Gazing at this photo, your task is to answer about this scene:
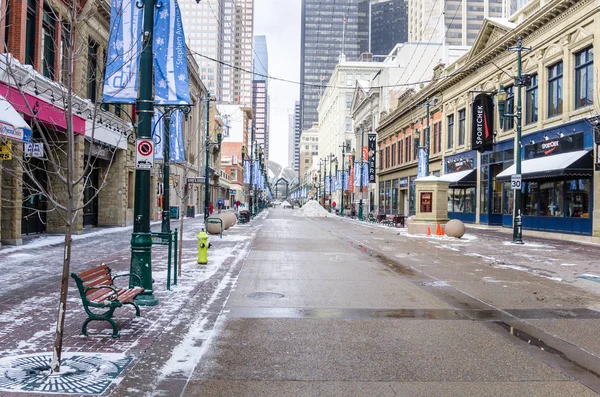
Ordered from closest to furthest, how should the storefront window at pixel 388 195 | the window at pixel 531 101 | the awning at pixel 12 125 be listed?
the awning at pixel 12 125 → the window at pixel 531 101 → the storefront window at pixel 388 195

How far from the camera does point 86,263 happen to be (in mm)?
13570

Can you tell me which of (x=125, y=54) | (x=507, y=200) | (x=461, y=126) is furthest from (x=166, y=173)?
(x=461, y=126)

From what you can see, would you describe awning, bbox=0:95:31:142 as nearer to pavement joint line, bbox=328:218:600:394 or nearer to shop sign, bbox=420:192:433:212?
pavement joint line, bbox=328:218:600:394

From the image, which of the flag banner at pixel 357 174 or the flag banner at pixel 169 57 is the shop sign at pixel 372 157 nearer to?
the flag banner at pixel 357 174

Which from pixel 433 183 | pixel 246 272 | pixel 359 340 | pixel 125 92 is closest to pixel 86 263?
pixel 246 272

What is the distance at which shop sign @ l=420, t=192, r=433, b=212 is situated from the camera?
2981cm

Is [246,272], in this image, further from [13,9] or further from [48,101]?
[13,9]

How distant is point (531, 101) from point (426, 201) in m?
9.29

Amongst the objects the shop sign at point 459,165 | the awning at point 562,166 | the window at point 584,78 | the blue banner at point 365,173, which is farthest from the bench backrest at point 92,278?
the blue banner at point 365,173

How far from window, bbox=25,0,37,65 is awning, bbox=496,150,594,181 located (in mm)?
23155

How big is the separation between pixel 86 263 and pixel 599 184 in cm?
2204

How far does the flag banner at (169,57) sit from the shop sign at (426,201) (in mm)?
21695

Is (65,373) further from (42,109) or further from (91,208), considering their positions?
(91,208)

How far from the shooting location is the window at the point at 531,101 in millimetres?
31000
